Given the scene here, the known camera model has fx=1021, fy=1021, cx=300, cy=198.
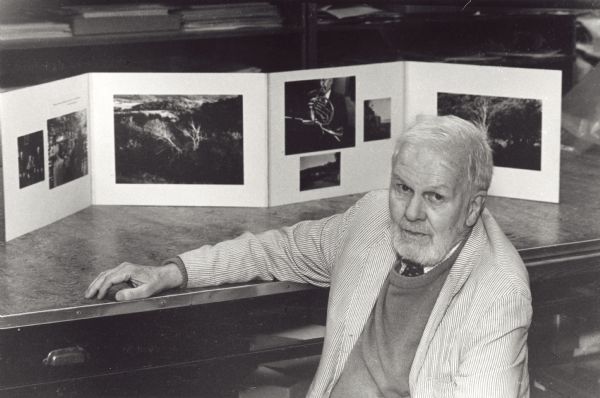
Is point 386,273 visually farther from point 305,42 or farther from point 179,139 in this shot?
point 305,42

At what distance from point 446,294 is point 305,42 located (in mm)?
1610

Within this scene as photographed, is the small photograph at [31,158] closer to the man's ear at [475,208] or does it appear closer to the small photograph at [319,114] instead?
the small photograph at [319,114]

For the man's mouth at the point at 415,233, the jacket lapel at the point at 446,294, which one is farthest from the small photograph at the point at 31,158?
the jacket lapel at the point at 446,294

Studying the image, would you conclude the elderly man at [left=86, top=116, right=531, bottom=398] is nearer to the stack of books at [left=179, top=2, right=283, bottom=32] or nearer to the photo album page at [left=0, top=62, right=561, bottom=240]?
the photo album page at [left=0, top=62, right=561, bottom=240]

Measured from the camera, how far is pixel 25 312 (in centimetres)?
194

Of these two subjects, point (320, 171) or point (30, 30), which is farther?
point (30, 30)

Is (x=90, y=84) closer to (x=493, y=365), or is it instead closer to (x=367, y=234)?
(x=367, y=234)

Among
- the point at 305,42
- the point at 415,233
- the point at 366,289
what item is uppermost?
the point at 305,42

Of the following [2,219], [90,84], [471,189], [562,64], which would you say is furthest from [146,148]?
[562,64]

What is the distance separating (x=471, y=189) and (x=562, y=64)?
2331 millimetres

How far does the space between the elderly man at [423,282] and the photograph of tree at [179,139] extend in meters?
0.63

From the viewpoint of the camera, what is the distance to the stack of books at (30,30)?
3.04m

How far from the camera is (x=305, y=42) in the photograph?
3.34m

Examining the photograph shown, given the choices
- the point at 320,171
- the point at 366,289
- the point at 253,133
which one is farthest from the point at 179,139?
the point at 366,289
